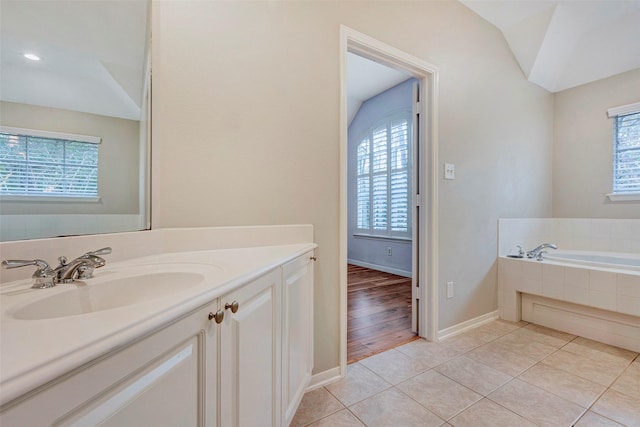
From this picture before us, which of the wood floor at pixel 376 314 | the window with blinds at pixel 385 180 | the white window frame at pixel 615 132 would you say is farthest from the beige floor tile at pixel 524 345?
the window with blinds at pixel 385 180

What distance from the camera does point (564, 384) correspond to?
1635 millimetres

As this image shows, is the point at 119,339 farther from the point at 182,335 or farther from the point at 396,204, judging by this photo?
the point at 396,204

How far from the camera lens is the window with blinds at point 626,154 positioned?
2797mm

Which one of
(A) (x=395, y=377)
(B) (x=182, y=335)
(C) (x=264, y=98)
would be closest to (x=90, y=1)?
(C) (x=264, y=98)

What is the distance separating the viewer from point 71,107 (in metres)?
1.03

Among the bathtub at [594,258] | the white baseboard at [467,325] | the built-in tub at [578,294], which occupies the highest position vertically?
the bathtub at [594,258]

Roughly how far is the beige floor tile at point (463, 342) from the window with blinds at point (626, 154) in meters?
2.33

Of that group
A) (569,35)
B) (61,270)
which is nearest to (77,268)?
(61,270)

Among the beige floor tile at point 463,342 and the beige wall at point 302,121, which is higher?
the beige wall at point 302,121

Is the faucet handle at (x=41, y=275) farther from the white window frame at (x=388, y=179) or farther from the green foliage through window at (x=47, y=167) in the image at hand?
the white window frame at (x=388, y=179)

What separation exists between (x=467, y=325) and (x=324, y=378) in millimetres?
1466

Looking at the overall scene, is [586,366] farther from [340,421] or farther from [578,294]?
[340,421]

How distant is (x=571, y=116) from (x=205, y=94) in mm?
3960

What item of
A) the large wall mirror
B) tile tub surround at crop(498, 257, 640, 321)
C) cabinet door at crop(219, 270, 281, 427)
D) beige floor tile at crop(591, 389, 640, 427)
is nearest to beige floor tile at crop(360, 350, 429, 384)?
beige floor tile at crop(591, 389, 640, 427)
